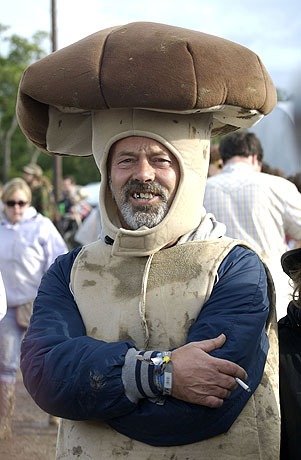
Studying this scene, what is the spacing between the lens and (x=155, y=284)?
302cm

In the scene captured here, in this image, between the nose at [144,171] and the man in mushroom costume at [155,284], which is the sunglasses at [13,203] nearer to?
the man in mushroom costume at [155,284]

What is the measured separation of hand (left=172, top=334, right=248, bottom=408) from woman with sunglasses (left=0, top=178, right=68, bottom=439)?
4.31 m

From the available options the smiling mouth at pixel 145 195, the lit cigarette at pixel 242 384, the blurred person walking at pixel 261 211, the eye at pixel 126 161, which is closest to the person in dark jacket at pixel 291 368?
the lit cigarette at pixel 242 384

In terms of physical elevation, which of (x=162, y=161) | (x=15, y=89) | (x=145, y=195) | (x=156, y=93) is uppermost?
(x=156, y=93)

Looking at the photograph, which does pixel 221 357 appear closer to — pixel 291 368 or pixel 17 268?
pixel 291 368

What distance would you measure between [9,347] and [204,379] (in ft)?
14.5

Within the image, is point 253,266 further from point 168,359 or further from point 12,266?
point 12,266

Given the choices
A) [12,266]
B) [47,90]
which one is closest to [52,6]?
[12,266]

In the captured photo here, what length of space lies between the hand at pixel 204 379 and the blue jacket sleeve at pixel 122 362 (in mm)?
33

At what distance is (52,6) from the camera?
22141 millimetres

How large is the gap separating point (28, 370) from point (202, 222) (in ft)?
2.76

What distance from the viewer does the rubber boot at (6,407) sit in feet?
22.1

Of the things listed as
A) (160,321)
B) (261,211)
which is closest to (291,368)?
(160,321)

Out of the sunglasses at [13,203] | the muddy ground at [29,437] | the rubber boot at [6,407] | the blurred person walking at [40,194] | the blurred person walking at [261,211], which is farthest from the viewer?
the blurred person walking at [40,194]
